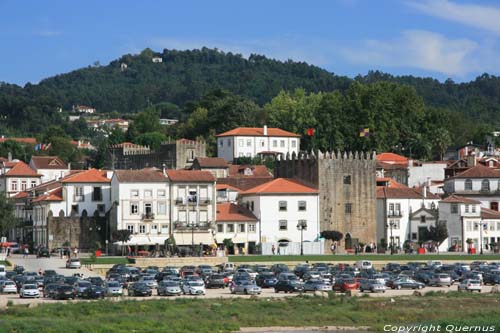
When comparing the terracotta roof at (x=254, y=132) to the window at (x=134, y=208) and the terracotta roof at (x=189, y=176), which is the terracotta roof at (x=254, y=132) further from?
the window at (x=134, y=208)

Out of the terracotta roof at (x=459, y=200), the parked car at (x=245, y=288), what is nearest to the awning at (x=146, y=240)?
the terracotta roof at (x=459, y=200)

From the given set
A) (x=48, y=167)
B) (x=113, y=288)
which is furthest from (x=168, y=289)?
(x=48, y=167)

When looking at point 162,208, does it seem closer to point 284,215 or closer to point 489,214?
point 284,215

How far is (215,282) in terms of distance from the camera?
85562mm

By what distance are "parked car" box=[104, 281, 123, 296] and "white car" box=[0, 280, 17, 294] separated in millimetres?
6294

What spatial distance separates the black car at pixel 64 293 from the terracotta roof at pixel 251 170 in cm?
6837

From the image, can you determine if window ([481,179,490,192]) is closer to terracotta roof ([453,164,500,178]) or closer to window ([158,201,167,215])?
terracotta roof ([453,164,500,178])

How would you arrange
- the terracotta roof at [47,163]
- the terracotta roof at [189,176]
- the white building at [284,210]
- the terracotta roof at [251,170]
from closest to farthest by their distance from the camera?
the terracotta roof at [189,176] < the white building at [284,210] < the terracotta roof at [251,170] < the terracotta roof at [47,163]

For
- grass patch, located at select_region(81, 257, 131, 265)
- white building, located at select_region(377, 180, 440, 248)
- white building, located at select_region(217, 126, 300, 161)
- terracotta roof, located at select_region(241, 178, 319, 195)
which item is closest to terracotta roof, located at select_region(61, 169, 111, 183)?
terracotta roof, located at select_region(241, 178, 319, 195)

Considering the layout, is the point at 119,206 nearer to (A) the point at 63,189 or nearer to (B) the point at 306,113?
(A) the point at 63,189

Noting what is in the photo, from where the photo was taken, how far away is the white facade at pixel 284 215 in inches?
4641

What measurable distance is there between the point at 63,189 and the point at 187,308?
2004 inches

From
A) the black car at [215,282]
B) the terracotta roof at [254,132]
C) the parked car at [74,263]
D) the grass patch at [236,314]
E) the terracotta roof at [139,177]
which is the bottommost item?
the grass patch at [236,314]

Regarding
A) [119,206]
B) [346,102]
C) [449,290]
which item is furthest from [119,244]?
[346,102]
